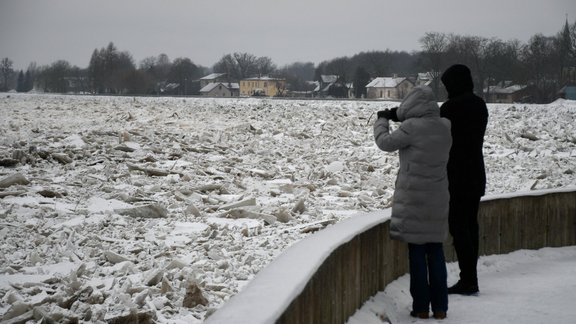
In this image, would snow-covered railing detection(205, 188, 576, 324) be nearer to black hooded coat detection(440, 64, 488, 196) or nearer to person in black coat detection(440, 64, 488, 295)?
person in black coat detection(440, 64, 488, 295)

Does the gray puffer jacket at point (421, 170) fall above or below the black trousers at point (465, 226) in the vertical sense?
above

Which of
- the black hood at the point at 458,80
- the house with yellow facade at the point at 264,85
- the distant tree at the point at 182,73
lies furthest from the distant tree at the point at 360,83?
the black hood at the point at 458,80

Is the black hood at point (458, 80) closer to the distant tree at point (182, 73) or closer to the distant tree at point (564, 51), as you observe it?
the distant tree at point (564, 51)

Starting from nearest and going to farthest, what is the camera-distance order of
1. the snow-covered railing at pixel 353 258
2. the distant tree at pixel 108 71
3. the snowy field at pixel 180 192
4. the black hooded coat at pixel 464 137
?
the snow-covered railing at pixel 353 258
the snowy field at pixel 180 192
the black hooded coat at pixel 464 137
the distant tree at pixel 108 71

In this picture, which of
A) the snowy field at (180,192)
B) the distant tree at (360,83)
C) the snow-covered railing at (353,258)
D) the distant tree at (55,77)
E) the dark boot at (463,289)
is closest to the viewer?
the snow-covered railing at (353,258)

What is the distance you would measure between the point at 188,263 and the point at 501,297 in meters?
3.09

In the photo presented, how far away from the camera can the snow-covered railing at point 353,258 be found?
12.8 feet

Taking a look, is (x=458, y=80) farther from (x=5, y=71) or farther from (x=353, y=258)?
(x=5, y=71)

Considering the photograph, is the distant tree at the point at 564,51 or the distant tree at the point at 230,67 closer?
the distant tree at the point at 564,51

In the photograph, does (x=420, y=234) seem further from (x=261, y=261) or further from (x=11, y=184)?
(x=11, y=184)

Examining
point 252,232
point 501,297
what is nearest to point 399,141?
point 501,297

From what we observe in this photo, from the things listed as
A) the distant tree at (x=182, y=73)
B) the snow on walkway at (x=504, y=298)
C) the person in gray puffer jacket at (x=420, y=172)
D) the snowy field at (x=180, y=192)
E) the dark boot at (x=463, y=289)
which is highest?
the distant tree at (x=182, y=73)

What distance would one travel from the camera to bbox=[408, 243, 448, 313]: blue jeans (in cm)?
596

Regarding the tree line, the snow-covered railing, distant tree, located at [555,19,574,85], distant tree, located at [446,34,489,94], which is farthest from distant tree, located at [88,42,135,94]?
the snow-covered railing
